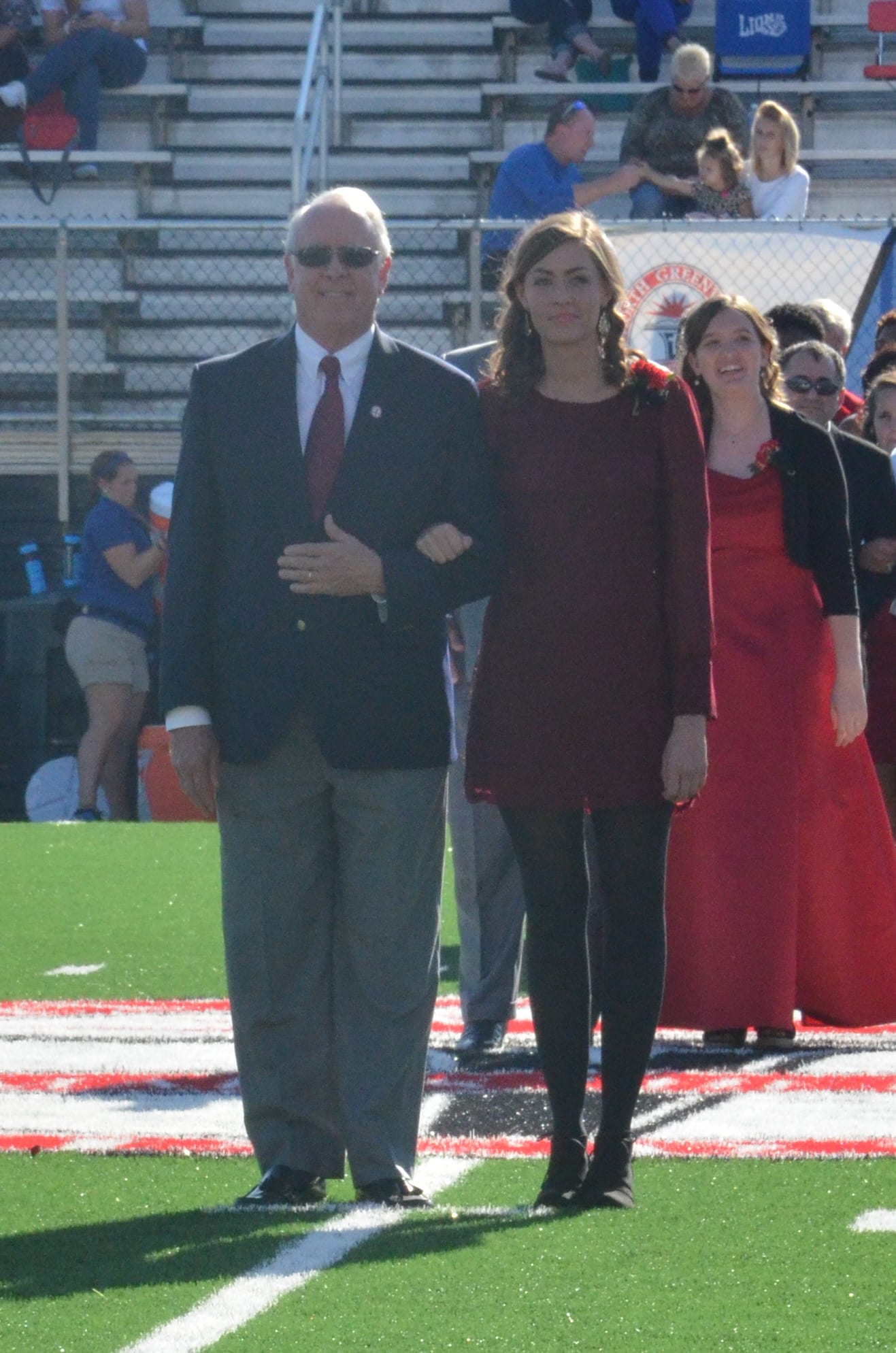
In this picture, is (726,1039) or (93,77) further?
(93,77)

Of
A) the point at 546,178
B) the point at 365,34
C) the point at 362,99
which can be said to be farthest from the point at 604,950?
the point at 365,34

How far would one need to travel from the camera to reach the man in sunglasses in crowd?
260 inches

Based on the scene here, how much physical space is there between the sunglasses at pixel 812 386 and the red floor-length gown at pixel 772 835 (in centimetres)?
98

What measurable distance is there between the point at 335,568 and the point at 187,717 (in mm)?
344

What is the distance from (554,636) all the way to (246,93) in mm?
13333

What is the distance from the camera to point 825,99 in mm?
15891

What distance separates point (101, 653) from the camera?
1227 cm

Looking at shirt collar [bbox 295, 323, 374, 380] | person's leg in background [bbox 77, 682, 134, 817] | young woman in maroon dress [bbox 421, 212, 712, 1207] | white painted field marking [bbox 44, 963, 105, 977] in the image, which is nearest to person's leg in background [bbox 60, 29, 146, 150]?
person's leg in background [bbox 77, 682, 134, 817]

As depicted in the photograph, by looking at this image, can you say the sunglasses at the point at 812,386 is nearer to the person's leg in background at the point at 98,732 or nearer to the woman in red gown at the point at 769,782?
the woman in red gown at the point at 769,782

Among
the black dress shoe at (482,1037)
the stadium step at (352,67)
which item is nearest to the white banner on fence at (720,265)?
the stadium step at (352,67)

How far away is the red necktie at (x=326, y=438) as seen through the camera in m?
4.04

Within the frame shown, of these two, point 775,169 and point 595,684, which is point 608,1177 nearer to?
point 595,684

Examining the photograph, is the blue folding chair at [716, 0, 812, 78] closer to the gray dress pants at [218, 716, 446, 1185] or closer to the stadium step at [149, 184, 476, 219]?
the stadium step at [149, 184, 476, 219]

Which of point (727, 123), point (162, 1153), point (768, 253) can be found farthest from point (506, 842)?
point (727, 123)
